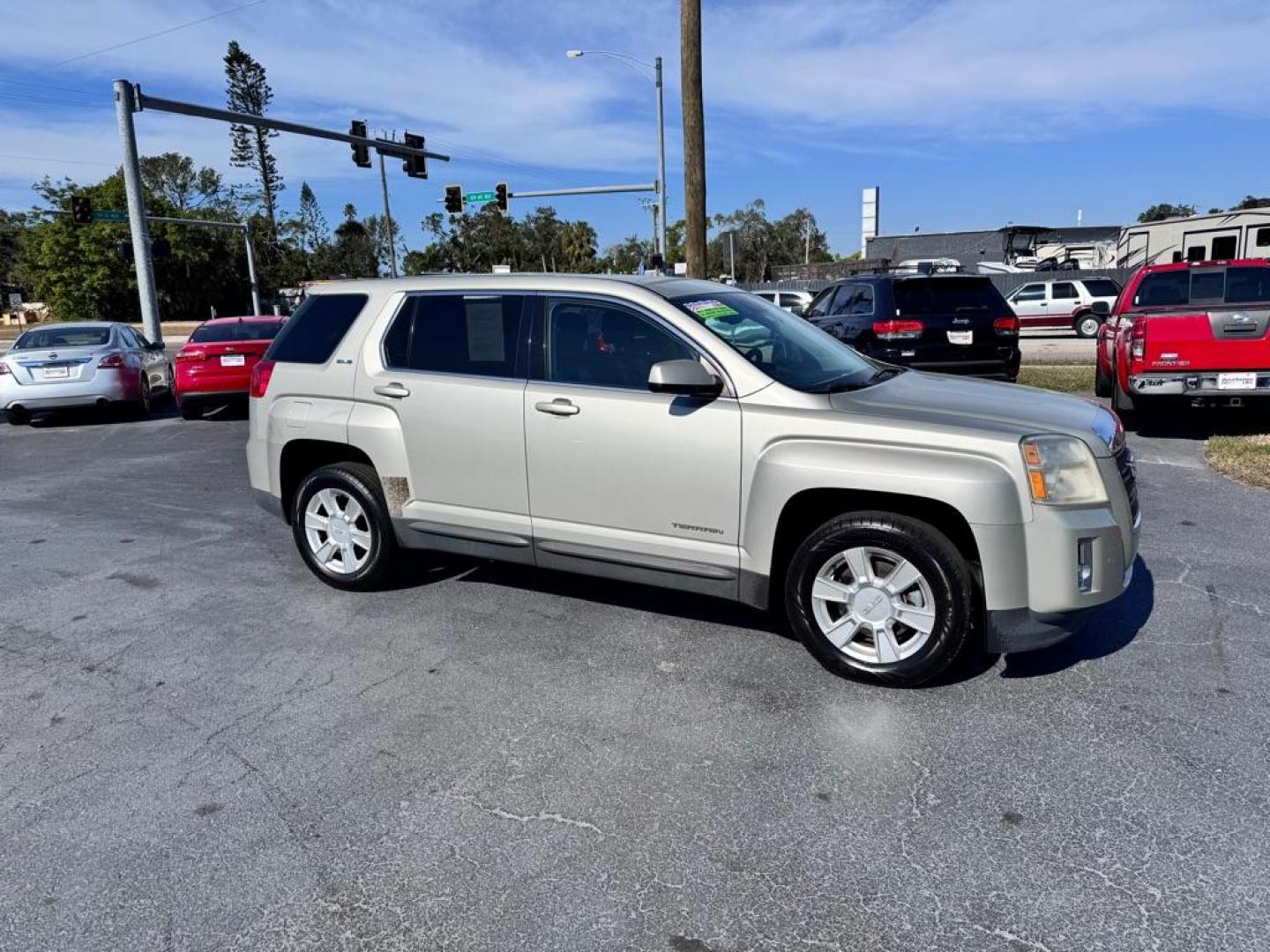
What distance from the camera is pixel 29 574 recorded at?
19.6 ft

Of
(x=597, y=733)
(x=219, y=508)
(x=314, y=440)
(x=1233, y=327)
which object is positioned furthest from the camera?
(x=1233, y=327)

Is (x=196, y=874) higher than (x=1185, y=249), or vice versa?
(x=1185, y=249)

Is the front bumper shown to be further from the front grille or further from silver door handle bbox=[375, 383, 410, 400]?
silver door handle bbox=[375, 383, 410, 400]

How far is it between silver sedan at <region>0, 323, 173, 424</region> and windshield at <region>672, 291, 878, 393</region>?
1069cm

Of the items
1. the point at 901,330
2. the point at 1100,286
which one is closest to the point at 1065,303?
the point at 1100,286

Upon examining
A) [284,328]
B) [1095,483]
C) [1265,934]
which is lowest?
[1265,934]

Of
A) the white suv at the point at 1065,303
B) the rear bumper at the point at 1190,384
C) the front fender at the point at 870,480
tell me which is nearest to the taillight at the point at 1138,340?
the rear bumper at the point at 1190,384

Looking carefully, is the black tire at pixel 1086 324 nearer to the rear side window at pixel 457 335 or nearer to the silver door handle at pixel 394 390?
the rear side window at pixel 457 335

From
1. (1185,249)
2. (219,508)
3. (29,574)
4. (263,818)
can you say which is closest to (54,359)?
(219,508)

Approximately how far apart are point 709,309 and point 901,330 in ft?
21.0

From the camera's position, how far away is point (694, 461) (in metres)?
4.22

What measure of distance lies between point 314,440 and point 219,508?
2824 millimetres

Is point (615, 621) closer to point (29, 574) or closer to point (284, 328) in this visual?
point (284, 328)

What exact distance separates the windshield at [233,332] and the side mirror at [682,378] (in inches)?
402
